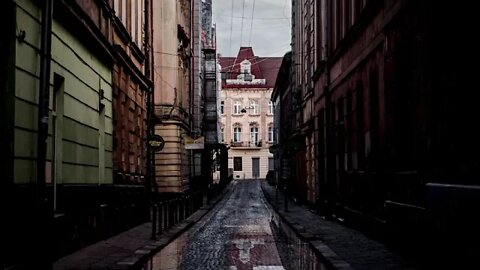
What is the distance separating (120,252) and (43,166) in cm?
408

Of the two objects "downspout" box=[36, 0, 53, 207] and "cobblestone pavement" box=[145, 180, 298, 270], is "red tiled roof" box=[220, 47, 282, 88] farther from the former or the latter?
"downspout" box=[36, 0, 53, 207]

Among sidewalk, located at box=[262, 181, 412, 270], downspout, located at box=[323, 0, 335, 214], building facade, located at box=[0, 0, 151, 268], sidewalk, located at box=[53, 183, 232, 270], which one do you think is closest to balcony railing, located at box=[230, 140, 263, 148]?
downspout, located at box=[323, 0, 335, 214]

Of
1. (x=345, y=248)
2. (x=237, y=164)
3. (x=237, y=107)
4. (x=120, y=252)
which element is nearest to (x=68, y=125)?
(x=120, y=252)

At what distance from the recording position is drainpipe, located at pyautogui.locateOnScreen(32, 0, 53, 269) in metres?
10.1

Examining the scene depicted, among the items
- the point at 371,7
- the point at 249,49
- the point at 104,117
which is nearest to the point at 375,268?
the point at 371,7

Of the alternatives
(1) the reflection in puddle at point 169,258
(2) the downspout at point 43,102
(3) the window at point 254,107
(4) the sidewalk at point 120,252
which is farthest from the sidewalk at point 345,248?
(3) the window at point 254,107

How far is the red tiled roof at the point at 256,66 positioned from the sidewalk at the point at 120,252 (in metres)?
77.5

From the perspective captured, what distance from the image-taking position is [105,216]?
653 inches

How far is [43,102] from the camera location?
33.8ft

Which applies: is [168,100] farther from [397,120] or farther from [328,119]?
[397,120]

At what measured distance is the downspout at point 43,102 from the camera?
396 inches

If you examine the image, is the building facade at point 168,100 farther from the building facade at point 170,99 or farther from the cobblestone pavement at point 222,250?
the cobblestone pavement at point 222,250

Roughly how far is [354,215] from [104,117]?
708cm

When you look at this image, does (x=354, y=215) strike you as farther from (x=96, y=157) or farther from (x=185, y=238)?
(x=96, y=157)
